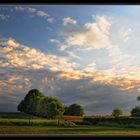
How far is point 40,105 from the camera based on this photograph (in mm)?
3719

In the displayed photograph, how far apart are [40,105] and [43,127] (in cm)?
20

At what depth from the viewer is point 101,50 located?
145 inches

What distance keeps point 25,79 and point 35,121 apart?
1.25 ft

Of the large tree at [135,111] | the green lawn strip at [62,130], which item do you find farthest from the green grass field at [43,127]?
the large tree at [135,111]

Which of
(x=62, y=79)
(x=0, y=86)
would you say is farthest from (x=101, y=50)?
(x=0, y=86)

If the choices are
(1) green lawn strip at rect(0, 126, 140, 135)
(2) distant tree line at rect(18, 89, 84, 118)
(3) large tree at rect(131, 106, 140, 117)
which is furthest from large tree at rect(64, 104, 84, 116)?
Answer: (3) large tree at rect(131, 106, 140, 117)

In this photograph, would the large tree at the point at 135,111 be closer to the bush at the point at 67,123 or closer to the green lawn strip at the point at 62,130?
the green lawn strip at the point at 62,130

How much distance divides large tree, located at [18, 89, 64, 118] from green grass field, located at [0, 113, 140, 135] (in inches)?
2.1

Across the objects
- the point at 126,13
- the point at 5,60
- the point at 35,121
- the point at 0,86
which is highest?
the point at 126,13

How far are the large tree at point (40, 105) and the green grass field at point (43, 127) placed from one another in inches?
2.1

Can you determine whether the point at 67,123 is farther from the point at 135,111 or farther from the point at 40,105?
the point at 135,111

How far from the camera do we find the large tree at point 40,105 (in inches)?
142

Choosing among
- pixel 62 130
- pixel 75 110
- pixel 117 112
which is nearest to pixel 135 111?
pixel 117 112
